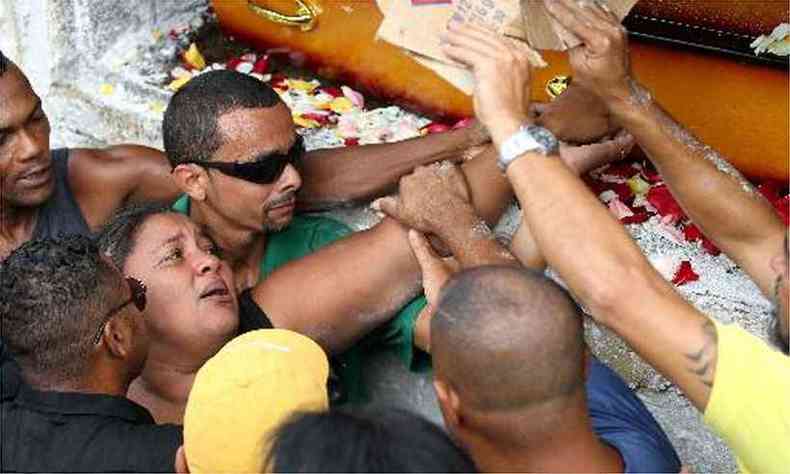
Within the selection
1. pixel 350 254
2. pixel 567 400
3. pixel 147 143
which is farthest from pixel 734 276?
pixel 147 143

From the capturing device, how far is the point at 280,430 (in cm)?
211

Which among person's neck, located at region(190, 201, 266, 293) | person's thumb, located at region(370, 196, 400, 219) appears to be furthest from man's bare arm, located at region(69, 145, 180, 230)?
person's thumb, located at region(370, 196, 400, 219)

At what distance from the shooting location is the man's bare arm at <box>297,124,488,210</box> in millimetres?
3660

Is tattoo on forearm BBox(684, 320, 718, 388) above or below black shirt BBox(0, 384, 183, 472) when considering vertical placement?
above

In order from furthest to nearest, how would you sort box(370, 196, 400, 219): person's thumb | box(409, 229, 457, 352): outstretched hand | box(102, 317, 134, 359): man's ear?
box(370, 196, 400, 219): person's thumb, box(409, 229, 457, 352): outstretched hand, box(102, 317, 134, 359): man's ear

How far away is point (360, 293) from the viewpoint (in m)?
3.31

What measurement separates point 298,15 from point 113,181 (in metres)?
0.99

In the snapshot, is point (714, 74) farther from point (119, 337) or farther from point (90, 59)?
point (90, 59)

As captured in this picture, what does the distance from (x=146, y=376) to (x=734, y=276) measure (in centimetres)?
171

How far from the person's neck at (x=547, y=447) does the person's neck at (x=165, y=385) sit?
115 centimetres

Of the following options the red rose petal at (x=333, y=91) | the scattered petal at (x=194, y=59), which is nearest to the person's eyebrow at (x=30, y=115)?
the scattered petal at (x=194, y=59)

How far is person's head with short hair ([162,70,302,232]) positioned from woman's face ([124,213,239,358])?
242mm

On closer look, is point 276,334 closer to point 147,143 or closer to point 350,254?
point 350,254

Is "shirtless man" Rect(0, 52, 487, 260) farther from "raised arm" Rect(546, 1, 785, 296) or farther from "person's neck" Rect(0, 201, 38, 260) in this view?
"raised arm" Rect(546, 1, 785, 296)
